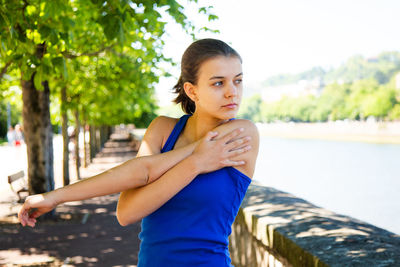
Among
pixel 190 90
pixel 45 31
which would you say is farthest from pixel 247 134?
pixel 45 31

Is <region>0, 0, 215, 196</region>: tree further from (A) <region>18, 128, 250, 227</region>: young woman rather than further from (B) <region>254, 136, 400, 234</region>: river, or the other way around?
(B) <region>254, 136, 400, 234</region>: river

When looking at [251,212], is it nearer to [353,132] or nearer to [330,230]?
[330,230]

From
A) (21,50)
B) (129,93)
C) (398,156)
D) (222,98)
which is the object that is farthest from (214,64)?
(398,156)

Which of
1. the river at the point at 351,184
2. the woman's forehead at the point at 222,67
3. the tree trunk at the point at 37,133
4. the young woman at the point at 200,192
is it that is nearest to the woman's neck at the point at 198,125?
the young woman at the point at 200,192

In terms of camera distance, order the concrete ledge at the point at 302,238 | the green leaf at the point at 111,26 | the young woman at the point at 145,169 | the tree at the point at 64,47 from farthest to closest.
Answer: the tree at the point at 64,47, the green leaf at the point at 111,26, the concrete ledge at the point at 302,238, the young woman at the point at 145,169

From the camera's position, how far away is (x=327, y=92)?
130500mm

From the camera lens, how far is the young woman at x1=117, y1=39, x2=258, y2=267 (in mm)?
1631

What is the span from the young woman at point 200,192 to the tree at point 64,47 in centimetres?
174

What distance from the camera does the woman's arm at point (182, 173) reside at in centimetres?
166

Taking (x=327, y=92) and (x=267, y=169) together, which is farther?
(x=327, y=92)

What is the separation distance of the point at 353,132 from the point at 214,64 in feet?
240

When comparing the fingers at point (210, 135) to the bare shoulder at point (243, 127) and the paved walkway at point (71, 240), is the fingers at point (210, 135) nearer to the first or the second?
the bare shoulder at point (243, 127)

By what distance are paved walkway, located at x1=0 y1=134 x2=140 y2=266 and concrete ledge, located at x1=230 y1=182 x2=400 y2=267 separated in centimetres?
252

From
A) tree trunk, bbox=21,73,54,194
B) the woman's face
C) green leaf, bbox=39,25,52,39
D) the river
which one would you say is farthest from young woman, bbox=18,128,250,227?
the river
